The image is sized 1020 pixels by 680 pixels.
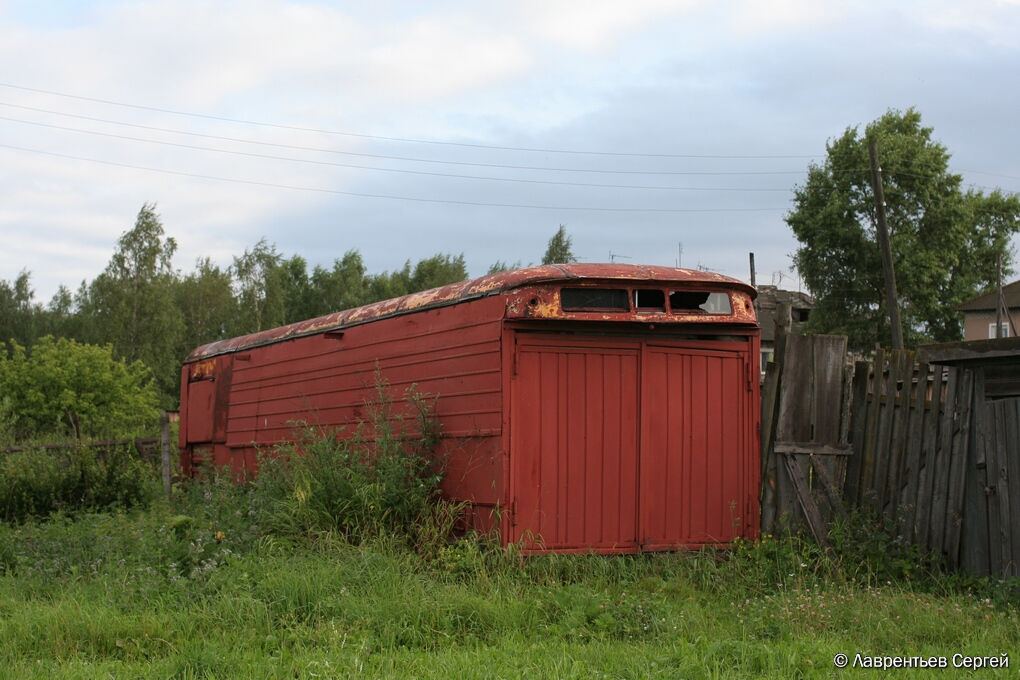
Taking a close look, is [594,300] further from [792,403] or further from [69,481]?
[69,481]

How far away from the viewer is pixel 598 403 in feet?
27.3

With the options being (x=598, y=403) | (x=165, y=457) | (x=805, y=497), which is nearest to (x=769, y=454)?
(x=805, y=497)

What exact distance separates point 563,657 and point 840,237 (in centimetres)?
3030

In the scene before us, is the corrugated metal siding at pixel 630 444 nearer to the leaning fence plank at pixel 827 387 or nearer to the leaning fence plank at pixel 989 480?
the leaning fence plank at pixel 827 387

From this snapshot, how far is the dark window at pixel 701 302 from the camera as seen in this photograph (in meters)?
8.59

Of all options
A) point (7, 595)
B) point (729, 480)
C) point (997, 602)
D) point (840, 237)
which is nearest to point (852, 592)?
point (997, 602)

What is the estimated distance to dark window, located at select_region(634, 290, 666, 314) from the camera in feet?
27.6

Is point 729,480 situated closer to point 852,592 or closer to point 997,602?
point 852,592

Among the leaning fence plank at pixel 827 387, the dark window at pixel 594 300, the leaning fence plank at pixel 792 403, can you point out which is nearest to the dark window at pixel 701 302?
the dark window at pixel 594 300

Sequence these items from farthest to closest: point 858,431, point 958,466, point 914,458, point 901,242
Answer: point 901,242
point 858,431
point 914,458
point 958,466

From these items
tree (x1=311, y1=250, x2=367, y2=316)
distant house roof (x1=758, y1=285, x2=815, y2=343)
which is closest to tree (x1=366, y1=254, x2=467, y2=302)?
tree (x1=311, y1=250, x2=367, y2=316)

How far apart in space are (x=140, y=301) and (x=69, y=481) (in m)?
30.4

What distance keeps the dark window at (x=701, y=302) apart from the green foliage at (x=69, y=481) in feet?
23.6

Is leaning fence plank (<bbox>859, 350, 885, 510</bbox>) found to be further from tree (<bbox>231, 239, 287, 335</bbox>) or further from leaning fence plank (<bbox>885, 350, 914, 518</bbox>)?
tree (<bbox>231, 239, 287, 335</bbox>)
